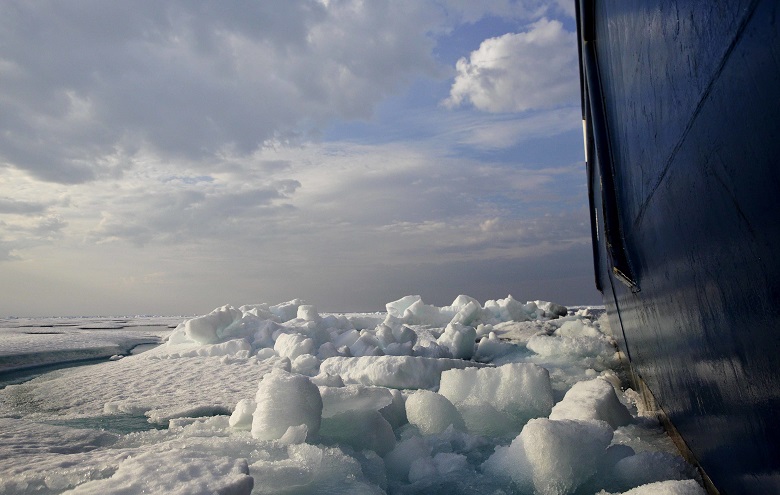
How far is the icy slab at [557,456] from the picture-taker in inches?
76.3

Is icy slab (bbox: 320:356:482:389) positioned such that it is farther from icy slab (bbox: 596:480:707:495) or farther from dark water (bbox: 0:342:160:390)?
dark water (bbox: 0:342:160:390)

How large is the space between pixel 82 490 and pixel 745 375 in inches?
70.5

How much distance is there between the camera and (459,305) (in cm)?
1356

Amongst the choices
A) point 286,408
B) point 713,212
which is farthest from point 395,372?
point 713,212

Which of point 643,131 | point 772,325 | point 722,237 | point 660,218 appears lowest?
point 772,325

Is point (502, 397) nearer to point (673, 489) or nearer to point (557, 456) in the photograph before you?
point (557, 456)

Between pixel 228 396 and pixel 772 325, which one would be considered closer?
pixel 772 325

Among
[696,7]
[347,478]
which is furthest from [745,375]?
[347,478]

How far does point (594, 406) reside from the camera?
252 centimetres

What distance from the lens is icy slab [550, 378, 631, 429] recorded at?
2498 millimetres

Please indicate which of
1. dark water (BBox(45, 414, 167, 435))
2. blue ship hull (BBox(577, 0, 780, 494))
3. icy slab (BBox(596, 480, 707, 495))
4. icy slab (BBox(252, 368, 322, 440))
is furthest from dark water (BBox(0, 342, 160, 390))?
blue ship hull (BBox(577, 0, 780, 494))

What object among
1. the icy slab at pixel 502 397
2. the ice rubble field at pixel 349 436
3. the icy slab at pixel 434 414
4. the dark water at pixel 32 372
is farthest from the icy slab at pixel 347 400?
the dark water at pixel 32 372

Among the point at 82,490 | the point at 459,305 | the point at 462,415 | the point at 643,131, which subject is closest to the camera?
the point at 82,490

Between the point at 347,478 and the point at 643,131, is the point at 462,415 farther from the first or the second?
the point at 643,131
